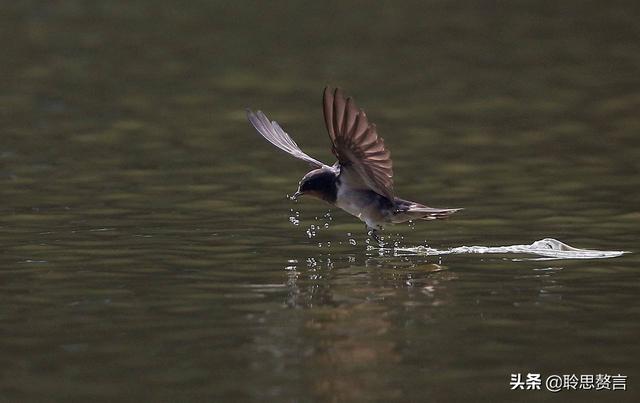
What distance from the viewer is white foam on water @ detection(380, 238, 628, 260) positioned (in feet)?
42.9

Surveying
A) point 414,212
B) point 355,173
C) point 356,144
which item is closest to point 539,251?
point 414,212

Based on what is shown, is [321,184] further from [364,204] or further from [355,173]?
[364,204]

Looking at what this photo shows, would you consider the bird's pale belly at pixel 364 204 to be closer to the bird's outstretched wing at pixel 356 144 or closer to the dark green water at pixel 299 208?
the bird's outstretched wing at pixel 356 144

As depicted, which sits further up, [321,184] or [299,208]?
[321,184]

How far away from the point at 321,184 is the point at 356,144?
3.19ft

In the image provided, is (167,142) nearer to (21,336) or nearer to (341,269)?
(341,269)

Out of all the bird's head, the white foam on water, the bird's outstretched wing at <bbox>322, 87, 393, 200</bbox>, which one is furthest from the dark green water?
the bird's outstretched wing at <bbox>322, 87, 393, 200</bbox>

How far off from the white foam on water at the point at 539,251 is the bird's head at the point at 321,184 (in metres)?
1.22

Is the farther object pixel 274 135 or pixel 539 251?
pixel 274 135

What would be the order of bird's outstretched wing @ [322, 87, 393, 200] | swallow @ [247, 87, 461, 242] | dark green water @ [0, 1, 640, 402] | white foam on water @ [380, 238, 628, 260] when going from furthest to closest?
white foam on water @ [380, 238, 628, 260]
swallow @ [247, 87, 461, 242]
bird's outstretched wing @ [322, 87, 393, 200]
dark green water @ [0, 1, 640, 402]

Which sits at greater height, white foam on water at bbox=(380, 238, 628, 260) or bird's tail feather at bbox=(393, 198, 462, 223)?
bird's tail feather at bbox=(393, 198, 462, 223)

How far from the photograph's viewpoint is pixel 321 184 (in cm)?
1265

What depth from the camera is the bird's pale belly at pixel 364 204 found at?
1277cm

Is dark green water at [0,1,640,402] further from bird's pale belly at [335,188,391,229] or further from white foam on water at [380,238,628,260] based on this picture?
bird's pale belly at [335,188,391,229]
